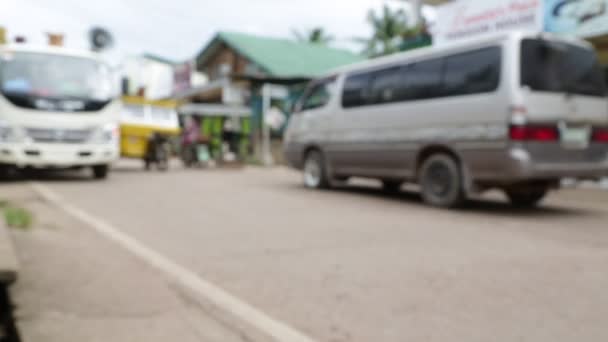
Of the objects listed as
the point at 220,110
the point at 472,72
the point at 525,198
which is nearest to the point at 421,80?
the point at 472,72

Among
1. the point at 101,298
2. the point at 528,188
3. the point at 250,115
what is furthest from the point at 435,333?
the point at 250,115

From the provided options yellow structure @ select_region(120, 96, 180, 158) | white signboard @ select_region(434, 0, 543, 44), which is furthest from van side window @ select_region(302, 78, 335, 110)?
yellow structure @ select_region(120, 96, 180, 158)

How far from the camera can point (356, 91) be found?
9383 mm

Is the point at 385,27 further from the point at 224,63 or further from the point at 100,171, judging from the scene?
the point at 100,171

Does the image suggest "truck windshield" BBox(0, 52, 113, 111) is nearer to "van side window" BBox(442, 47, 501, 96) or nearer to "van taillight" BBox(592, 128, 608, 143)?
"van side window" BBox(442, 47, 501, 96)

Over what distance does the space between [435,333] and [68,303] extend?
6.42 feet

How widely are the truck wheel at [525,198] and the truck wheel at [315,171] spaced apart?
3.10 metres

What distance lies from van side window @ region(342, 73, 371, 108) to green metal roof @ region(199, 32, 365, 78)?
15.0m

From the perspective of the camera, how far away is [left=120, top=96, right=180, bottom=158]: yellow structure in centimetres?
1588

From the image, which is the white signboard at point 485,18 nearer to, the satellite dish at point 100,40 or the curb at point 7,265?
the satellite dish at point 100,40

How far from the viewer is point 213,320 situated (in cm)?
300

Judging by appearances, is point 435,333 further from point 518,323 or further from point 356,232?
point 356,232

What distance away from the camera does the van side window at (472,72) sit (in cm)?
701

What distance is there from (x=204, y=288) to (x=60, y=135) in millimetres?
8034
